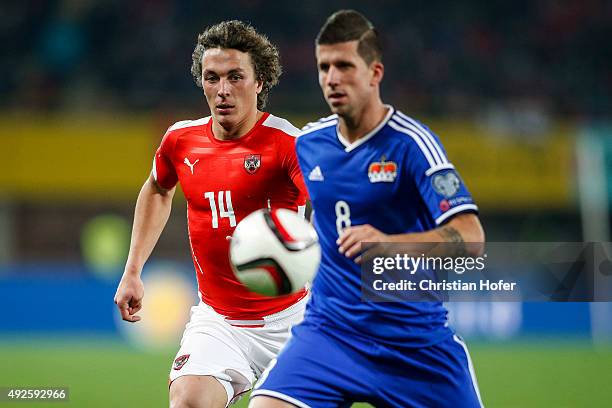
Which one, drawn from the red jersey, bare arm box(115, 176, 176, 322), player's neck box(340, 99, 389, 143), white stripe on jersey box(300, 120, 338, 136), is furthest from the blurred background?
player's neck box(340, 99, 389, 143)

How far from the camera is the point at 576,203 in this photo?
20.0m

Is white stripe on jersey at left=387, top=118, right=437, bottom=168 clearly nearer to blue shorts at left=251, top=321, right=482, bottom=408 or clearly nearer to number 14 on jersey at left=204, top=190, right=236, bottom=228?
blue shorts at left=251, top=321, right=482, bottom=408

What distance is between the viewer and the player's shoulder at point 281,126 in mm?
5598

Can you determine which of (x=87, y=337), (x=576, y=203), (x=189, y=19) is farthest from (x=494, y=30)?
(x=87, y=337)

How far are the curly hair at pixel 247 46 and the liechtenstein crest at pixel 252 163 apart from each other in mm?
581

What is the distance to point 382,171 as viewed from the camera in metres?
4.32

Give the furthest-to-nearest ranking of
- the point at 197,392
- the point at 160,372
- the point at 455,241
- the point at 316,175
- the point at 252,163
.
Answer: the point at 160,372 → the point at 252,163 → the point at 197,392 → the point at 316,175 → the point at 455,241

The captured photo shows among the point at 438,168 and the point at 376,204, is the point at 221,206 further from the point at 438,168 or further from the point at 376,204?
the point at 438,168

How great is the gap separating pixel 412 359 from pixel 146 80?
54.6ft

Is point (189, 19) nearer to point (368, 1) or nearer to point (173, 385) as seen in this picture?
point (368, 1)

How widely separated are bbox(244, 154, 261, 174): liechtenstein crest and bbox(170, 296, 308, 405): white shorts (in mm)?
862

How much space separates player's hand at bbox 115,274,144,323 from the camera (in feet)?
17.6

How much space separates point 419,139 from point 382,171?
0.73 feet

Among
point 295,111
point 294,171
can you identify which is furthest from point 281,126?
point 295,111
